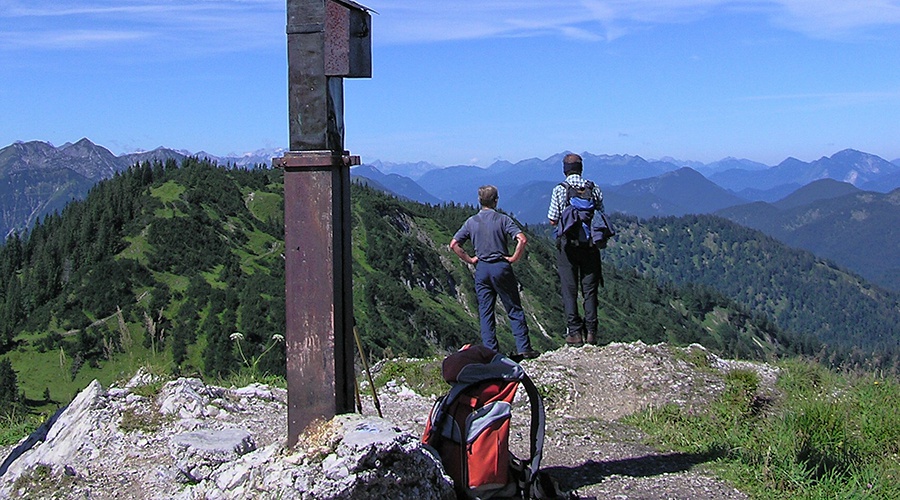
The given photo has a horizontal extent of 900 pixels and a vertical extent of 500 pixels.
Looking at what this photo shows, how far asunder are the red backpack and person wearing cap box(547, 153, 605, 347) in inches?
206

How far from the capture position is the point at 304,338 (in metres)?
5.29

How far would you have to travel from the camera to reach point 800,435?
278 inches

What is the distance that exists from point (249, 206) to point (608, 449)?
401ft

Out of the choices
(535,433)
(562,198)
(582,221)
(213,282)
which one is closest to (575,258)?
(582,221)

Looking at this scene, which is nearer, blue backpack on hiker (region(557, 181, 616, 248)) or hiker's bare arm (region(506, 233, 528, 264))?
hiker's bare arm (region(506, 233, 528, 264))

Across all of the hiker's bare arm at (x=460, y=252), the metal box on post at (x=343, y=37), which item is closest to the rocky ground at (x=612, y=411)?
the hiker's bare arm at (x=460, y=252)

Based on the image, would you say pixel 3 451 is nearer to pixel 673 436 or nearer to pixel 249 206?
pixel 673 436

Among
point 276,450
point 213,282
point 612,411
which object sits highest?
point 276,450

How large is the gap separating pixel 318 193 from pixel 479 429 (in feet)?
5.71

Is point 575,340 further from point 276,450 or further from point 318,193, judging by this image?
point 318,193

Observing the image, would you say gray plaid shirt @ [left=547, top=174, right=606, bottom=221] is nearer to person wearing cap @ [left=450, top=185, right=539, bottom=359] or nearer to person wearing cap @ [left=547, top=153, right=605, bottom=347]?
person wearing cap @ [left=547, top=153, right=605, bottom=347]

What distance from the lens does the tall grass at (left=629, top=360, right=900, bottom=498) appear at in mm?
6371

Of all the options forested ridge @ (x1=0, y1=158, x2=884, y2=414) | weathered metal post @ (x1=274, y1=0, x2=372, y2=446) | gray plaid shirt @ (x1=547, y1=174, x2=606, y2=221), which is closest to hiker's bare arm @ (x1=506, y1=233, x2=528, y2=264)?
gray plaid shirt @ (x1=547, y1=174, x2=606, y2=221)

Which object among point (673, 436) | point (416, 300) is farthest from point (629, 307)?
point (673, 436)
